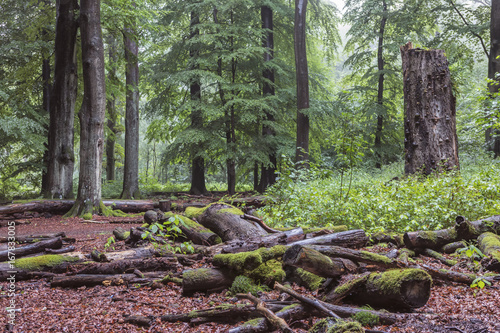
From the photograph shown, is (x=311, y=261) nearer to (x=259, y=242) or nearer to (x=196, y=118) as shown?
(x=259, y=242)

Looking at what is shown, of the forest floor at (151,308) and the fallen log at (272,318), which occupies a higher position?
the fallen log at (272,318)

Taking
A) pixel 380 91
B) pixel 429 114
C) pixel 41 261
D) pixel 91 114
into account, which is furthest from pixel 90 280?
pixel 380 91

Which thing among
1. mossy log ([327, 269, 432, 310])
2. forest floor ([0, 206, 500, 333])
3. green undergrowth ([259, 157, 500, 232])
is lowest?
forest floor ([0, 206, 500, 333])

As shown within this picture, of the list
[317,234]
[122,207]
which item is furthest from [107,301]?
[122,207]

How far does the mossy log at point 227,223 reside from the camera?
5410 millimetres

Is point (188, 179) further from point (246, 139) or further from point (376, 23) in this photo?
point (376, 23)

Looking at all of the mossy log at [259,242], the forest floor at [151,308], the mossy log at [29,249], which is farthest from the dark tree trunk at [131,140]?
the mossy log at [259,242]

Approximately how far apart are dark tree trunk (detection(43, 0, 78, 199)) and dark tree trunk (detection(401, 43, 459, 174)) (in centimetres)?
1128

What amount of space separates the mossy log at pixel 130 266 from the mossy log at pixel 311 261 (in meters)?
2.17

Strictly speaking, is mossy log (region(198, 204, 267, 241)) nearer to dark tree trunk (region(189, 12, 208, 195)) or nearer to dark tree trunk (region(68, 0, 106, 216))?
dark tree trunk (region(68, 0, 106, 216))

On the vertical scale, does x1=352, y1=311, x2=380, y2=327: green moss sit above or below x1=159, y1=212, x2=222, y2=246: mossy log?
below

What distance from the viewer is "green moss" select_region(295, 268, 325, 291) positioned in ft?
12.0

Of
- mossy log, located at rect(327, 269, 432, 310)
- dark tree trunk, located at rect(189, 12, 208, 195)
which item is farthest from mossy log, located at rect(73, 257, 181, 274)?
dark tree trunk, located at rect(189, 12, 208, 195)

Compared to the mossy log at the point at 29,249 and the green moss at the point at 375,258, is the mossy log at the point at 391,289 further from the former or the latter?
the mossy log at the point at 29,249
